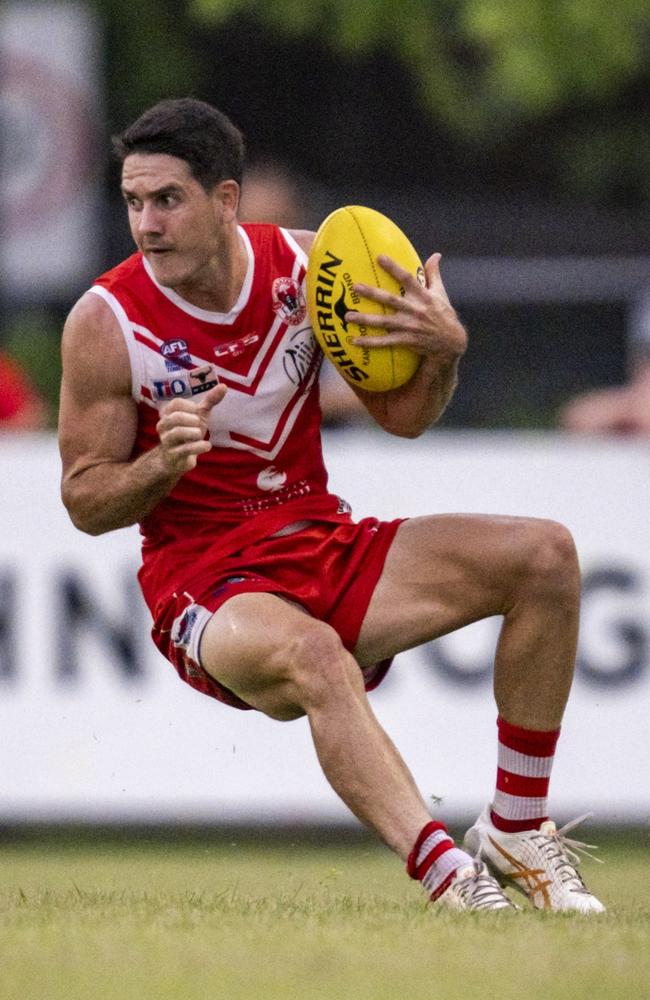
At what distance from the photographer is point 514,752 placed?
242 inches

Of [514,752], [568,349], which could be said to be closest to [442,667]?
[514,752]

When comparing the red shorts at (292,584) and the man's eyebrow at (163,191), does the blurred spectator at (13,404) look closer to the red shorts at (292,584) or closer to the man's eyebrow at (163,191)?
the red shorts at (292,584)

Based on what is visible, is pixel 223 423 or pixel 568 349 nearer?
pixel 223 423

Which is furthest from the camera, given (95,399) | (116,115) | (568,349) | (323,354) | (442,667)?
(116,115)

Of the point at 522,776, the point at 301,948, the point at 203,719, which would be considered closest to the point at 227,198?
the point at 522,776

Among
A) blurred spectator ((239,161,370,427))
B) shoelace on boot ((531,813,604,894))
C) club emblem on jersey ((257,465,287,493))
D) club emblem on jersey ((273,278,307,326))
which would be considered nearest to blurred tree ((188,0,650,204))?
blurred spectator ((239,161,370,427))

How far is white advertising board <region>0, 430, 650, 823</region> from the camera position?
920 cm

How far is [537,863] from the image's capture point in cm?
614

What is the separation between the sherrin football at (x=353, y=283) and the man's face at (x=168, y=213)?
352mm

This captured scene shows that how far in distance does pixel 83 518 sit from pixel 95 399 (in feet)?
1.08

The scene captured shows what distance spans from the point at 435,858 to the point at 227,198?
6.37 feet

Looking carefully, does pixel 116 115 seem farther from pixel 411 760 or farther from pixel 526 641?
pixel 526 641

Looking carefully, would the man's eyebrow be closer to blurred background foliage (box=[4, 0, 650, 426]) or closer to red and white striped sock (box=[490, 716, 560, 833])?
red and white striped sock (box=[490, 716, 560, 833])

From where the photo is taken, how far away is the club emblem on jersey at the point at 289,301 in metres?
6.11
